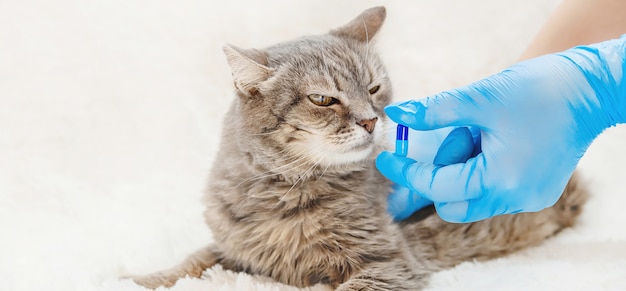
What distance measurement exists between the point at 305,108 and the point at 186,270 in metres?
0.71

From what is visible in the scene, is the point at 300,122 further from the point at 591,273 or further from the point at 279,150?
the point at 591,273

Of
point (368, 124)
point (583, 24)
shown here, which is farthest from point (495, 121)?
point (583, 24)

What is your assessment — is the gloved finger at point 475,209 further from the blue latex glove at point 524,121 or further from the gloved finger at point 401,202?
the gloved finger at point 401,202

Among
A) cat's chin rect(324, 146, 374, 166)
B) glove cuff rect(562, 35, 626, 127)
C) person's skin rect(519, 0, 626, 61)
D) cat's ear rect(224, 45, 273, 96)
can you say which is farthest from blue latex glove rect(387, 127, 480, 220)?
person's skin rect(519, 0, 626, 61)

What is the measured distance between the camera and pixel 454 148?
1.75m

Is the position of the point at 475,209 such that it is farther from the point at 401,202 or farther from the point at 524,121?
the point at 401,202

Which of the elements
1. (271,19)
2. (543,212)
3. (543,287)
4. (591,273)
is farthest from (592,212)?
(271,19)

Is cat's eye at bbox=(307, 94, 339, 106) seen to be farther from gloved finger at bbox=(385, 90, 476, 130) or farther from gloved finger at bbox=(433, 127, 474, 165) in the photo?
gloved finger at bbox=(433, 127, 474, 165)

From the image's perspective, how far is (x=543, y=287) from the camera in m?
1.68

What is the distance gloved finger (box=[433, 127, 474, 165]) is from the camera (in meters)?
1.75

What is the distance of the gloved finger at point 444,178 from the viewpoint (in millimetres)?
1616

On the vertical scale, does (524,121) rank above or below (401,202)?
above

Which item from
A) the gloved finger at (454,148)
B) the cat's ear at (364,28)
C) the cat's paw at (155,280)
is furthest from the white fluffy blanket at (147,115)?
the cat's ear at (364,28)

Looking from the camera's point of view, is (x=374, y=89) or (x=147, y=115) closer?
(x=374, y=89)
